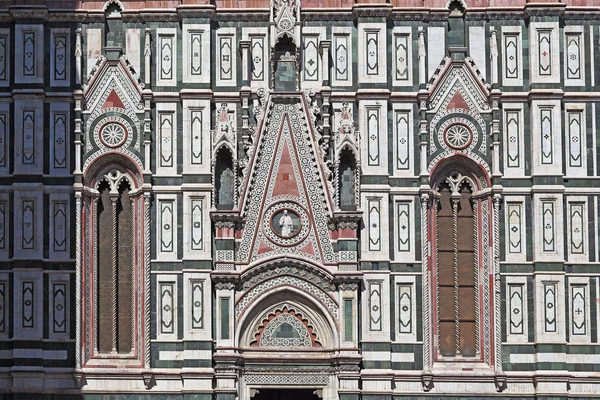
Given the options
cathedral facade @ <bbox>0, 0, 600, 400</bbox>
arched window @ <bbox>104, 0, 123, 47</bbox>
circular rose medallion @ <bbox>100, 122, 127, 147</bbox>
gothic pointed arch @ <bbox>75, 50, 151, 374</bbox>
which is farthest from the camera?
arched window @ <bbox>104, 0, 123, 47</bbox>

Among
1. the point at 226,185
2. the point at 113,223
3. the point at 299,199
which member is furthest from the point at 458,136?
the point at 113,223

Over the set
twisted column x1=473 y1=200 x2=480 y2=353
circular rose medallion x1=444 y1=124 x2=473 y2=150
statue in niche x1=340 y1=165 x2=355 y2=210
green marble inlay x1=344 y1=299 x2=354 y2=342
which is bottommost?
green marble inlay x1=344 y1=299 x2=354 y2=342

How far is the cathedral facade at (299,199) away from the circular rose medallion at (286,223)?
0.04 metres

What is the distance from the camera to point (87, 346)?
107 ft

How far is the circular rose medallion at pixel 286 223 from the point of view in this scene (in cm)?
3266

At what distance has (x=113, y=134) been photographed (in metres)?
33.2

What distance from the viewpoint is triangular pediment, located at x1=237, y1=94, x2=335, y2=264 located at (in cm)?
3262

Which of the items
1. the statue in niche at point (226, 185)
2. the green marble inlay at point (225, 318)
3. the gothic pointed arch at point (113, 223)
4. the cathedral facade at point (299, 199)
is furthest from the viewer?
the statue in niche at point (226, 185)

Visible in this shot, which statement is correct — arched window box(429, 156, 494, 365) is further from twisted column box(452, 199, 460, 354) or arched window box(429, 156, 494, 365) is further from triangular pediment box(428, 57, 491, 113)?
triangular pediment box(428, 57, 491, 113)

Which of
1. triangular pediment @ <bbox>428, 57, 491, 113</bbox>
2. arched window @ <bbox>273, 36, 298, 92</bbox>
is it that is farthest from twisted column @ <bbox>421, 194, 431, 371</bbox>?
arched window @ <bbox>273, 36, 298, 92</bbox>

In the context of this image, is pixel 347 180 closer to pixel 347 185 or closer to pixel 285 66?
pixel 347 185

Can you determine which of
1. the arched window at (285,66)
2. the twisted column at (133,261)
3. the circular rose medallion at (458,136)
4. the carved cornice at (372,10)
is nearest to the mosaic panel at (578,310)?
the circular rose medallion at (458,136)

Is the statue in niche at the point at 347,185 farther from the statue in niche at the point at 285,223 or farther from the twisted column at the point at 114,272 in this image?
the twisted column at the point at 114,272

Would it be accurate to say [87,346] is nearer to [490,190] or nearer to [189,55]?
[189,55]
